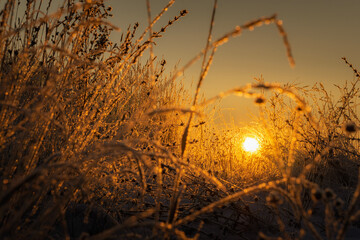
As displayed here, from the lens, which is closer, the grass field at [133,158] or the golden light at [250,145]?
the grass field at [133,158]

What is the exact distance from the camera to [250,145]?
4086mm

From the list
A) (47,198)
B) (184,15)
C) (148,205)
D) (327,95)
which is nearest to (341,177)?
(327,95)

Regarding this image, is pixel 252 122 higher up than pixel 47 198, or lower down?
higher up

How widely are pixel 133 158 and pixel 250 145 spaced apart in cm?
273

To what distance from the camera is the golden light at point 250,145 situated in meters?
3.95

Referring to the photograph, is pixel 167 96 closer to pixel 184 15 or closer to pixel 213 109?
pixel 213 109

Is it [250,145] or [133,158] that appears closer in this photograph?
[133,158]

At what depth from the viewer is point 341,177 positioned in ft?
9.53

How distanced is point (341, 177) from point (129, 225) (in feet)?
8.86

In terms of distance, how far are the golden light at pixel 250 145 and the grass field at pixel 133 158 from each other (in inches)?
3.1

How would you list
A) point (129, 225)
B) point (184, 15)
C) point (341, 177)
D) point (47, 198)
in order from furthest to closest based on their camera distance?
point (341, 177) → point (184, 15) → point (47, 198) → point (129, 225)

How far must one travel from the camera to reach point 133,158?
1648 mm

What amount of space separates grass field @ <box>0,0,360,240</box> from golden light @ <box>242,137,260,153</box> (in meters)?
0.08

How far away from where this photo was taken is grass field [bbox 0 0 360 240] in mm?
906
